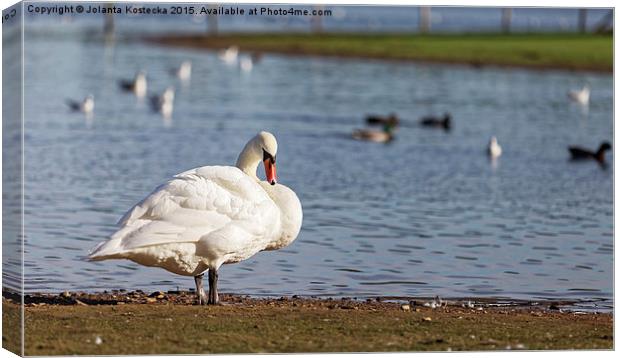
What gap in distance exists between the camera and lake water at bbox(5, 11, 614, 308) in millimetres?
14086

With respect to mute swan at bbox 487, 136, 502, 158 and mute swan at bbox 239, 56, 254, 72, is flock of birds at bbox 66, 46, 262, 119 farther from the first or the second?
mute swan at bbox 487, 136, 502, 158

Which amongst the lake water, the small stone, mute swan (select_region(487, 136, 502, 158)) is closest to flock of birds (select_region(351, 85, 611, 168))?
mute swan (select_region(487, 136, 502, 158))

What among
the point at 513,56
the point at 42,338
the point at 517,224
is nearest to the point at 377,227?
the point at 517,224

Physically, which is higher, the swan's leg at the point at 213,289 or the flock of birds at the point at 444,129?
the flock of birds at the point at 444,129

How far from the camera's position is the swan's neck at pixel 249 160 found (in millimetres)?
12211

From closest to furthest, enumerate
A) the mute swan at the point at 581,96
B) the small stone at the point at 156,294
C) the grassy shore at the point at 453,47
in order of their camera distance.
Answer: the small stone at the point at 156,294, the mute swan at the point at 581,96, the grassy shore at the point at 453,47

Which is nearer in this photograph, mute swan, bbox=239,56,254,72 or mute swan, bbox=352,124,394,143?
mute swan, bbox=352,124,394,143

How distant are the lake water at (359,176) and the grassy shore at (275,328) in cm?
142

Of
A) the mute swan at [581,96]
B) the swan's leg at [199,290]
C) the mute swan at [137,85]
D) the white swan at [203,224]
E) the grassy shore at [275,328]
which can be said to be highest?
the mute swan at [137,85]

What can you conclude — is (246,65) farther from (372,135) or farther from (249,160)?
(249,160)

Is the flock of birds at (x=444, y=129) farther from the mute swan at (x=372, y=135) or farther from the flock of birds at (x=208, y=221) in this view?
the flock of birds at (x=208, y=221)

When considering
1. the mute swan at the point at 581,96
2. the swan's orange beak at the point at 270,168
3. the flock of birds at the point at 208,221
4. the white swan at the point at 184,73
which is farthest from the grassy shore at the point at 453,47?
the flock of birds at the point at 208,221

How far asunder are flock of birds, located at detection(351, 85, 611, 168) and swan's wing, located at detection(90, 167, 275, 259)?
52.1 ft

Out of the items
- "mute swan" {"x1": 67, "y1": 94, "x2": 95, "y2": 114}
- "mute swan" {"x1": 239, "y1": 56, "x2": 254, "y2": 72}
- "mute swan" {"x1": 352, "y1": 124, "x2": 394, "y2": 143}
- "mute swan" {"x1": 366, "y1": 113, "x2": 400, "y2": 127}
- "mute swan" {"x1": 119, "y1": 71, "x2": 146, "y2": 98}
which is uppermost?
"mute swan" {"x1": 239, "y1": 56, "x2": 254, "y2": 72}
